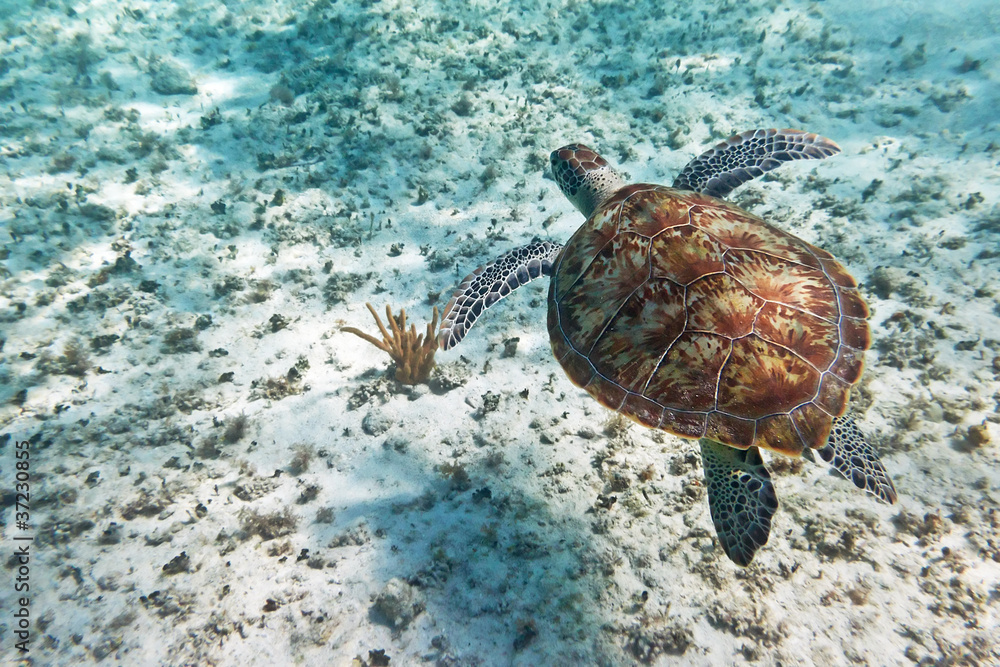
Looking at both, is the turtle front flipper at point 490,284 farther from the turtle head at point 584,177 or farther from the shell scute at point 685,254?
the shell scute at point 685,254

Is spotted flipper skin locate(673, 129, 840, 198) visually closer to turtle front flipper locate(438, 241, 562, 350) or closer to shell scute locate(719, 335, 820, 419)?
turtle front flipper locate(438, 241, 562, 350)

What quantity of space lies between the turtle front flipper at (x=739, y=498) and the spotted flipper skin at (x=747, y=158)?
2.47m

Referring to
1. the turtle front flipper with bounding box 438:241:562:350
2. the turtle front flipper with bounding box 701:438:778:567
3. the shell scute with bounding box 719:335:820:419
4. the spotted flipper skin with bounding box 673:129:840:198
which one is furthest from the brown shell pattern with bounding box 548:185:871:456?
the spotted flipper skin with bounding box 673:129:840:198

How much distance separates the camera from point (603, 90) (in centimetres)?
658

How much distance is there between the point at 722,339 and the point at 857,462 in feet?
3.60

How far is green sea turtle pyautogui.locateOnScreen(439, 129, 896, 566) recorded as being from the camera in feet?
7.52

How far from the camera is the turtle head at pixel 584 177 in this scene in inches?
151

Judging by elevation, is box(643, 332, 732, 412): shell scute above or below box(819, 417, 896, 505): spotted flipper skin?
above

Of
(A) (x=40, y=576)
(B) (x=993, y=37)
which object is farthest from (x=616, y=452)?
(B) (x=993, y=37)

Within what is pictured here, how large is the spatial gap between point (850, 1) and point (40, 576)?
13393mm

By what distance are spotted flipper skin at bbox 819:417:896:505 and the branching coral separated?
9.00ft

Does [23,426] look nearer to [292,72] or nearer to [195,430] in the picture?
[195,430]

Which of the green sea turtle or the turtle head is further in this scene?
the turtle head

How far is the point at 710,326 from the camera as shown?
2.38m
